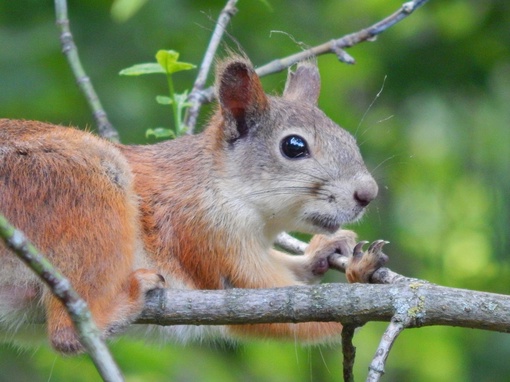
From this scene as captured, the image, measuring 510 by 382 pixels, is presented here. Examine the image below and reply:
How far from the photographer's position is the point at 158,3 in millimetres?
7188

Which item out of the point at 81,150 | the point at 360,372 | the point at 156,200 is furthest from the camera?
the point at 360,372

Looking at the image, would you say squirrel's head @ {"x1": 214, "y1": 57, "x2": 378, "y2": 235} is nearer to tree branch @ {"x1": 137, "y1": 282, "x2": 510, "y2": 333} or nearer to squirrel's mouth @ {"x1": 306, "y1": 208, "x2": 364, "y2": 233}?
squirrel's mouth @ {"x1": 306, "y1": 208, "x2": 364, "y2": 233}

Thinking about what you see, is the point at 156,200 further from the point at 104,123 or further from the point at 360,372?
the point at 360,372

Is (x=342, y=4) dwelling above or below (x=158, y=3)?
above

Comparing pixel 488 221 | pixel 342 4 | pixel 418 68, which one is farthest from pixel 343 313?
pixel 342 4

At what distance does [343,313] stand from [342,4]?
564 centimetres

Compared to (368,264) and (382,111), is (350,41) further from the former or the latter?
(382,111)

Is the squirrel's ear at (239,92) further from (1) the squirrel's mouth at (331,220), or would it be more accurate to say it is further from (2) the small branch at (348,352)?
(2) the small branch at (348,352)

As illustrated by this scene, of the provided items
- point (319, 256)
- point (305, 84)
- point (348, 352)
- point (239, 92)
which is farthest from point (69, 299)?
point (305, 84)

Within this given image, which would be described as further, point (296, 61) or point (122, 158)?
point (296, 61)

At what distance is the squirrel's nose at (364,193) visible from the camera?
4.51 metres

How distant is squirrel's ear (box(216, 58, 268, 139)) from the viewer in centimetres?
476

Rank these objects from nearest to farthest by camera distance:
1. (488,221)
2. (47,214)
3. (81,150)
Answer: (47,214) < (81,150) < (488,221)

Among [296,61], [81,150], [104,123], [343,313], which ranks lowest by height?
[343,313]
